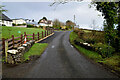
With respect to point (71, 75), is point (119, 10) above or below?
above

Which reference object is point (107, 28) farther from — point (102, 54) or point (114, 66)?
point (114, 66)

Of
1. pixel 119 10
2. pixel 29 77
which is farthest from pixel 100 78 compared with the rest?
pixel 119 10

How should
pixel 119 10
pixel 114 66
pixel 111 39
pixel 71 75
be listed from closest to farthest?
1. pixel 71 75
2. pixel 114 66
3. pixel 119 10
4. pixel 111 39

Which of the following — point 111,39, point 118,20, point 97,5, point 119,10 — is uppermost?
point 97,5

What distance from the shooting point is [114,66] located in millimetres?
6414

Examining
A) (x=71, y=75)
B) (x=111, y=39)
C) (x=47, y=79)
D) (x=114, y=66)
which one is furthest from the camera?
(x=111, y=39)

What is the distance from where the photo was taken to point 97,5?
8.23 m

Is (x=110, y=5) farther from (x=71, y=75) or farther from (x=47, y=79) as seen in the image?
(x=47, y=79)

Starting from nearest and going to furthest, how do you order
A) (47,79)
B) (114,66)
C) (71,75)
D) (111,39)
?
(47,79) → (71,75) → (114,66) → (111,39)

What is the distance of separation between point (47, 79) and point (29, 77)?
2.91 feet

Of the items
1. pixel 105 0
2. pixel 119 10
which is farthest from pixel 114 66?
pixel 105 0

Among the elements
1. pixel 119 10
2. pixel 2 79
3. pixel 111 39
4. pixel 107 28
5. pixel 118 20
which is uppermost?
pixel 119 10

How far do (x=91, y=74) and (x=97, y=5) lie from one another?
540cm

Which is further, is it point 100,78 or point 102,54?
point 102,54
